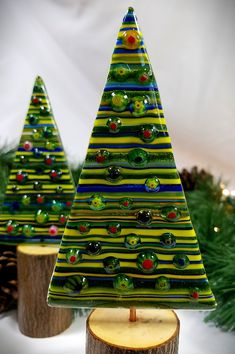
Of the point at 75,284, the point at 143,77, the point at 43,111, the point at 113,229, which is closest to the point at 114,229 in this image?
the point at 113,229

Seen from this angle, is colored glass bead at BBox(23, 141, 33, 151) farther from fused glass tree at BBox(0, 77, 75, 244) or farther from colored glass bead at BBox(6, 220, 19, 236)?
colored glass bead at BBox(6, 220, 19, 236)

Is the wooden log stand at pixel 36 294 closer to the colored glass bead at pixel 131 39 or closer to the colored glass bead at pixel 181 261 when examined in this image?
the colored glass bead at pixel 181 261

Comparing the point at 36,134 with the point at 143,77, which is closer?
the point at 143,77

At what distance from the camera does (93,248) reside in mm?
780

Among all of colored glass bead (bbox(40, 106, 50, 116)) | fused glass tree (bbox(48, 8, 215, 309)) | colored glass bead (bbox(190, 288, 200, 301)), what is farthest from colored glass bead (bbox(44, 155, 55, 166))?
colored glass bead (bbox(190, 288, 200, 301))

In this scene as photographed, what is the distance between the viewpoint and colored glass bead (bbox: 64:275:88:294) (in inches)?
30.8

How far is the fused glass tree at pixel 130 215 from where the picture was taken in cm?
76

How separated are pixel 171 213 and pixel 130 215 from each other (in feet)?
0.22

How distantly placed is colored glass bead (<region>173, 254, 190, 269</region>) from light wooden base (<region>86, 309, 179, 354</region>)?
0.39 feet

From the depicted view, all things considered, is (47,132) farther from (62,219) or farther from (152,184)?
(152,184)

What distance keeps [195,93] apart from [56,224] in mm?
993

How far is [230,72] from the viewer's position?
1.83 m

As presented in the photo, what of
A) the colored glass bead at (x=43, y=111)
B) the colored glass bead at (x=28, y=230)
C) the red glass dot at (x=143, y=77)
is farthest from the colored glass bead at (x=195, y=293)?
the colored glass bead at (x=43, y=111)

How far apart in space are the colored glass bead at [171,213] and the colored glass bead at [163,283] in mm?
100
